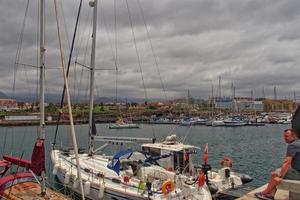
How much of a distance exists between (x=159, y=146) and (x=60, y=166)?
7054 millimetres

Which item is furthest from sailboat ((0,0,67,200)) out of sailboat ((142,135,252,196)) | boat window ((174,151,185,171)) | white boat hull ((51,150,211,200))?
boat window ((174,151,185,171))

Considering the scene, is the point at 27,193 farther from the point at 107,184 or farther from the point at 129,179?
the point at 129,179

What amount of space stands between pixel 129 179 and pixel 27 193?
5.11 metres

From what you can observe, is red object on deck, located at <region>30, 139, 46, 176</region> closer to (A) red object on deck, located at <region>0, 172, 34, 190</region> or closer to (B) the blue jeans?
(A) red object on deck, located at <region>0, 172, 34, 190</region>

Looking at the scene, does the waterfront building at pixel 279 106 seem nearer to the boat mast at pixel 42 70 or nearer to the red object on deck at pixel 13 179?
the red object on deck at pixel 13 179

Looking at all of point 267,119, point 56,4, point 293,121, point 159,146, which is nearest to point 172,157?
point 159,146

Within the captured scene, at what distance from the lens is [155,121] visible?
15562cm

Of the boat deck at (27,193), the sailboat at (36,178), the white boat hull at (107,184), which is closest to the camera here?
the boat deck at (27,193)

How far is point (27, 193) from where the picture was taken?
44.3 ft

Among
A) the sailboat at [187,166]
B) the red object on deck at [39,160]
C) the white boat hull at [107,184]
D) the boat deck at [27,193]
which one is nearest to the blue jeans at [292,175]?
the white boat hull at [107,184]

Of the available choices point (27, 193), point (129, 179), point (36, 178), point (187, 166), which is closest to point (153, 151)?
point (187, 166)

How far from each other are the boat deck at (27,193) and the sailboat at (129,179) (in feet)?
5.49

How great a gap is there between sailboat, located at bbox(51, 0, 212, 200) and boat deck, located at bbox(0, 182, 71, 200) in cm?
167

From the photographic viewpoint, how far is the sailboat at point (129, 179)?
1402cm
